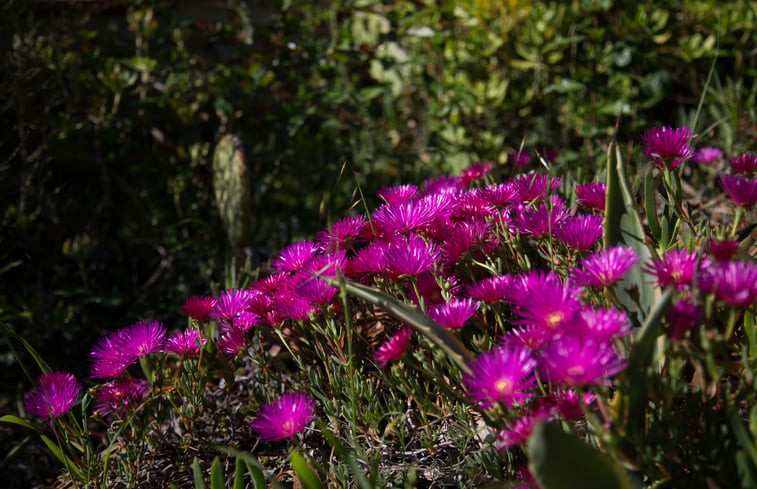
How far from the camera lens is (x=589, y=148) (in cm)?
225

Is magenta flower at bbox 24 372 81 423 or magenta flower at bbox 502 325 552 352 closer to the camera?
magenta flower at bbox 502 325 552 352

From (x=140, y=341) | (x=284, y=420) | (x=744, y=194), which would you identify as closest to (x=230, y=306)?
(x=140, y=341)

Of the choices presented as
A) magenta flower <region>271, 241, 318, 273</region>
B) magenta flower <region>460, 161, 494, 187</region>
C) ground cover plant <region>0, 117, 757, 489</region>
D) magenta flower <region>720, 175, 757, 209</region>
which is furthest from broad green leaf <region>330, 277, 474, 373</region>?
magenta flower <region>460, 161, 494, 187</region>

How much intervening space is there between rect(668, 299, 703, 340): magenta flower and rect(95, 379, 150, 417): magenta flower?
0.87 metres

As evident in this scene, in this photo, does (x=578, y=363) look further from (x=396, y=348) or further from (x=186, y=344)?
(x=186, y=344)

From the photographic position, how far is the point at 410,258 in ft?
3.05

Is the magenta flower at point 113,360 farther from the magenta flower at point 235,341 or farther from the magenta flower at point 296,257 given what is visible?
the magenta flower at point 296,257

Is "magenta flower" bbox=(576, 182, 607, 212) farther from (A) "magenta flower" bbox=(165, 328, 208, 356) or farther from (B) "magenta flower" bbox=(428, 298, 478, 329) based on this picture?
(A) "magenta flower" bbox=(165, 328, 208, 356)

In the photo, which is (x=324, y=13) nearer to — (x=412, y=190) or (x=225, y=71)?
(x=225, y=71)

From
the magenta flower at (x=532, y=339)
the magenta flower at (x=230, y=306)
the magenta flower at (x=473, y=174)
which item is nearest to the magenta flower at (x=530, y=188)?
the magenta flower at (x=473, y=174)

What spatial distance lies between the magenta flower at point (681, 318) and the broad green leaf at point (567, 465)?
166 mm

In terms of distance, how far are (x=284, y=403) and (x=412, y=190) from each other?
1.70 feet

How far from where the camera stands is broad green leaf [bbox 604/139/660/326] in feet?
2.96

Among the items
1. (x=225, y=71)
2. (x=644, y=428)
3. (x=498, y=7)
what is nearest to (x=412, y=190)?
(x=644, y=428)
